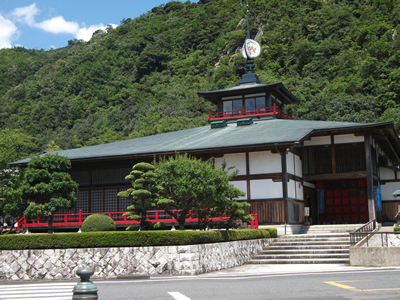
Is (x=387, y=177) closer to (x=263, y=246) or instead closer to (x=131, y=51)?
(x=263, y=246)

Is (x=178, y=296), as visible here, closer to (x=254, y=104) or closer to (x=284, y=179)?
(x=284, y=179)

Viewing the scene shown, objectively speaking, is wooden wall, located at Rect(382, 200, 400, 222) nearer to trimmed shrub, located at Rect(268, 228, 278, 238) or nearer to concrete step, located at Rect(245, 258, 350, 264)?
trimmed shrub, located at Rect(268, 228, 278, 238)

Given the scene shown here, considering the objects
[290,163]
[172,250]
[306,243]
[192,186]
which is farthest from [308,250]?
[172,250]

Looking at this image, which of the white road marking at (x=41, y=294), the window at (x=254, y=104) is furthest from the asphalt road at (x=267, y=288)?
the window at (x=254, y=104)

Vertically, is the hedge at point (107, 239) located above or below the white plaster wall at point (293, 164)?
below

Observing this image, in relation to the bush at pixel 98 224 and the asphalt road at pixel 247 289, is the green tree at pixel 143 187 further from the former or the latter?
the asphalt road at pixel 247 289

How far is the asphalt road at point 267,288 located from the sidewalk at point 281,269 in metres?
1.73

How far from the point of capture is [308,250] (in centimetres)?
1909

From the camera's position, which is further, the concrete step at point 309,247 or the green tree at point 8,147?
the green tree at point 8,147

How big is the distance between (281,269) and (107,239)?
6587mm

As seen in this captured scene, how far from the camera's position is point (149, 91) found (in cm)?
9712

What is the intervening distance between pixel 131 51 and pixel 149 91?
2257cm

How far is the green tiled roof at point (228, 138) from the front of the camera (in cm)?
2335

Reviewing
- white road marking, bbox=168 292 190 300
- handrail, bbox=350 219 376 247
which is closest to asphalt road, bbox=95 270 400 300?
white road marking, bbox=168 292 190 300
